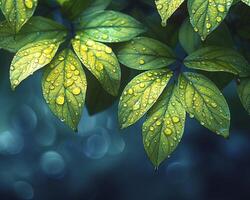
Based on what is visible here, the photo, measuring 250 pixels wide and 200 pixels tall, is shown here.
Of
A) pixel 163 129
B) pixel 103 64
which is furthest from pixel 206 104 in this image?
pixel 103 64

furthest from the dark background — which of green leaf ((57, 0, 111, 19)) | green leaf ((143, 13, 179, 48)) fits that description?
green leaf ((57, 0, 111, 19))

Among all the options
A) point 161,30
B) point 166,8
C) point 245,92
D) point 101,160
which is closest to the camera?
point 166,8

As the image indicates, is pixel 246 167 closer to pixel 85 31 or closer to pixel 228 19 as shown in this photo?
pixel 228 19

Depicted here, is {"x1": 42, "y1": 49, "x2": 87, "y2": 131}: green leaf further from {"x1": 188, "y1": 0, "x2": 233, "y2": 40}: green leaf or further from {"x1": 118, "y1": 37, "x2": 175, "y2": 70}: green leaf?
{"x1": 188, "y1": 0, "x2": 233, "y2": 40}: green leaf

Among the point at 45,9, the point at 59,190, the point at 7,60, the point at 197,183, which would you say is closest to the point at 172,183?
the point at 197,183

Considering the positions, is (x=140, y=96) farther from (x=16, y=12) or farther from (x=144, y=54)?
(x=16, y=12)

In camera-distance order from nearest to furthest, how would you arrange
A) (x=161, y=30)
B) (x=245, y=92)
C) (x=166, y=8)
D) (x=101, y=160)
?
(x=166, y=8), (x=245, y=92), (x=161, y=30), (x=101, y=160)

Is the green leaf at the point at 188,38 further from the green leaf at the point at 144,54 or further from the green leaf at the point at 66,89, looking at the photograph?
the green leaf at the point at 66,89

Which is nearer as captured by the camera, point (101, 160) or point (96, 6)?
point (96, 6)
